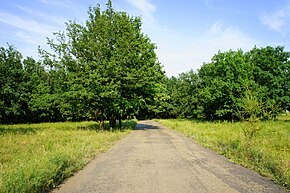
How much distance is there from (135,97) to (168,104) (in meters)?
46.4

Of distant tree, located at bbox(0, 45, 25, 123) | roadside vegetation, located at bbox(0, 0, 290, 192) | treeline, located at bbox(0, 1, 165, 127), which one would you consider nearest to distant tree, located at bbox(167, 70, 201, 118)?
roadside vegetation, located at bbox(0, 0, 290, 192)

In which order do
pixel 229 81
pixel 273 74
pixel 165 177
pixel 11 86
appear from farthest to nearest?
1. pixel 11 86
2. pixel 273 74
3. pixel 229 81
4. pixel 165 177

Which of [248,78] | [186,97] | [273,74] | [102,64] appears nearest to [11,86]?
[102,64]

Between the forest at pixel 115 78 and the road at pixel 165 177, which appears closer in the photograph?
the road at pixel 165 177

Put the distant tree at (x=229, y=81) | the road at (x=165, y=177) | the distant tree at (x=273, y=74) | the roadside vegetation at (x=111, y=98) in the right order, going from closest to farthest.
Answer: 1. the road at (x=165, y=177)
2. the roadside vegetation at (x=111, y=98)
3. the distant tree at (x=229, y=81)
4. the distant tree at (x=273, y=74)

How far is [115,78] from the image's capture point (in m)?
22.0

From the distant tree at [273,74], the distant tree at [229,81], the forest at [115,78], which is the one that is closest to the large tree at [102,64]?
the forest at [115,78]

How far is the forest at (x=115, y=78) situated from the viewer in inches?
834

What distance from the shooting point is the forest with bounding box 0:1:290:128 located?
21.2 m

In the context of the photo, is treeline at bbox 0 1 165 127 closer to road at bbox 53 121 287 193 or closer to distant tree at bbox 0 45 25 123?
road at bbox 53 121 287 193

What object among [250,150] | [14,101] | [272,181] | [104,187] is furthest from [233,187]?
[14,101]

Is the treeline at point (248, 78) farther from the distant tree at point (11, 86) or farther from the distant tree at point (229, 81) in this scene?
the distant tree at point (11, 86)

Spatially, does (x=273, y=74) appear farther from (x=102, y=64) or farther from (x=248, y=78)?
(x=102, y=64)

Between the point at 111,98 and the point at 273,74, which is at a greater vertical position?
the point at 273,74
